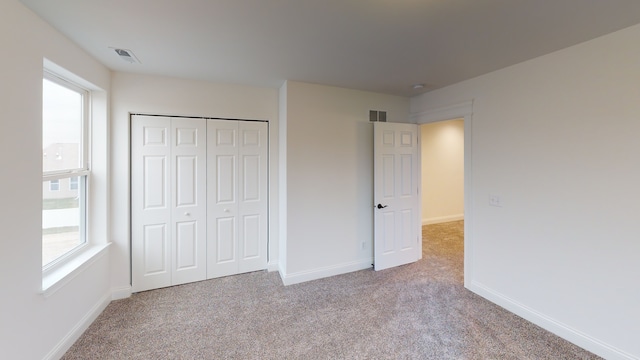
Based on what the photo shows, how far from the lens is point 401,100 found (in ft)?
12.5

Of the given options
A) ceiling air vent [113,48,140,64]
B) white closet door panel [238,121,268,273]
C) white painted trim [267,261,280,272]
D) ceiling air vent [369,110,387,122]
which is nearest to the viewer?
ceiling air vent [113,48,140,64]

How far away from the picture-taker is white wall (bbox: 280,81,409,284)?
315 centimetres

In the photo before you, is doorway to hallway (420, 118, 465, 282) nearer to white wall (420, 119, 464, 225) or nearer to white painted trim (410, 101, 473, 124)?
white wall (420, 119, 464, 225)

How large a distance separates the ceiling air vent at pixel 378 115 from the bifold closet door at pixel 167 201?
91.8 inches

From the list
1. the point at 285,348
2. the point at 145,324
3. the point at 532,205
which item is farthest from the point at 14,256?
the point at 532,205

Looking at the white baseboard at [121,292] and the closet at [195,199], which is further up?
the closet at [195,199]

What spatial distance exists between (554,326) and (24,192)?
445cm

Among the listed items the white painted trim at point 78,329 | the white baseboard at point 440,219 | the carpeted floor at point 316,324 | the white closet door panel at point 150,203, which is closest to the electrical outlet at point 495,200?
the carpeted floor at point 316,324

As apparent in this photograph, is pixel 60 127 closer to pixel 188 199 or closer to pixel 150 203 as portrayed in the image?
pixel 150 203

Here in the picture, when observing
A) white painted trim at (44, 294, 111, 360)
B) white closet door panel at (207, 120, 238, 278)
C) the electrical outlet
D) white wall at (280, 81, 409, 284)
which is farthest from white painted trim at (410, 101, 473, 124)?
white painted trim at (44, 294, 111, 360)

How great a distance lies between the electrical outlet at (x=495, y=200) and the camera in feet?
8.92

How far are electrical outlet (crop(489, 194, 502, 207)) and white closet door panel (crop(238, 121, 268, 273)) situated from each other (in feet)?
9.37

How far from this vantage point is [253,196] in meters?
3.44

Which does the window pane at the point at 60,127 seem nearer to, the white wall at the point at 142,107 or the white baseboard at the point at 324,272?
the white wall at the point at 142,107
